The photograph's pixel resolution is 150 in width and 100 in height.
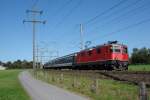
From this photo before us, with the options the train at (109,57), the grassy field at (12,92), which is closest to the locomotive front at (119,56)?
the train at (109,57)

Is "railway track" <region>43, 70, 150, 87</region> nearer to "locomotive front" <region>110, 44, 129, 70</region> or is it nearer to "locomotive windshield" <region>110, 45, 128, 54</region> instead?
"locomotive front" <region>110, 44, 129, 70</region>

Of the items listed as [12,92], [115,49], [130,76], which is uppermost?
[115,49]

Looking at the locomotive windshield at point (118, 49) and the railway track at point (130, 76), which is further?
the locomotive windshield at point (118, 49)

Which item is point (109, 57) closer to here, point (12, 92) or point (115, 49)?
point (115, 49)

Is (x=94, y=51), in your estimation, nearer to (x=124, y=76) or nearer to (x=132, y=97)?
(x=124, y=76)

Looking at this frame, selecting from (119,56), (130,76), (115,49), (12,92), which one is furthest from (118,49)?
(12,92)

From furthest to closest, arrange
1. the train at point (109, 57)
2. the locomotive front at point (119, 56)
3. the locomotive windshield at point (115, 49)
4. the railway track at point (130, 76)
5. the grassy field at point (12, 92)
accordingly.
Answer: the locomotive windshield at point (115, 49), the train at point (109, 57), the locomotive front at point (119, 56), the railway track at point (130, 76), the grassy field at point (12, 92)

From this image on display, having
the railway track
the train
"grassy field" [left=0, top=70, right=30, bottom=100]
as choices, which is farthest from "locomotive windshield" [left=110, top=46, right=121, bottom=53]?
"grassy field" [left=0, top=70, right=30, bottom=100]

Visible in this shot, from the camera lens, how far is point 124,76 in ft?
90.4

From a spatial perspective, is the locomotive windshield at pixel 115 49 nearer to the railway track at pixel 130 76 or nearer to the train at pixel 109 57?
the train at pixel 109 57

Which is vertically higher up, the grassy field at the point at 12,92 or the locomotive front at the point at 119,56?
the locomotive front at the point at 119,56

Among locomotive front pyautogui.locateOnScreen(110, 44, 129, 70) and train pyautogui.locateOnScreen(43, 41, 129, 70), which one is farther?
train pyautogui.locateOnScreen(43, 41, 129, 70)

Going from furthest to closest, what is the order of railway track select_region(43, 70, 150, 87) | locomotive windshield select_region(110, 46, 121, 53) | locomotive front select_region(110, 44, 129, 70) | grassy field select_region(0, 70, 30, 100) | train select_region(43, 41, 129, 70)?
1. locomotive windshield select_region(110, 46, 121, 53)
2. train select_region(43, 41, 129, 70)
3. locomotive front select_region(110, 44, 129, 70)
4. railway track select_region(43, 70, 150, 87)
5. grassy field select_region(0, 70, 30, 100)

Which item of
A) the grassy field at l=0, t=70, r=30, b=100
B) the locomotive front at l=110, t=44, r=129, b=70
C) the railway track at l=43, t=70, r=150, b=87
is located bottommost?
the grassy field at l=0, t=70, r=30, b=100
